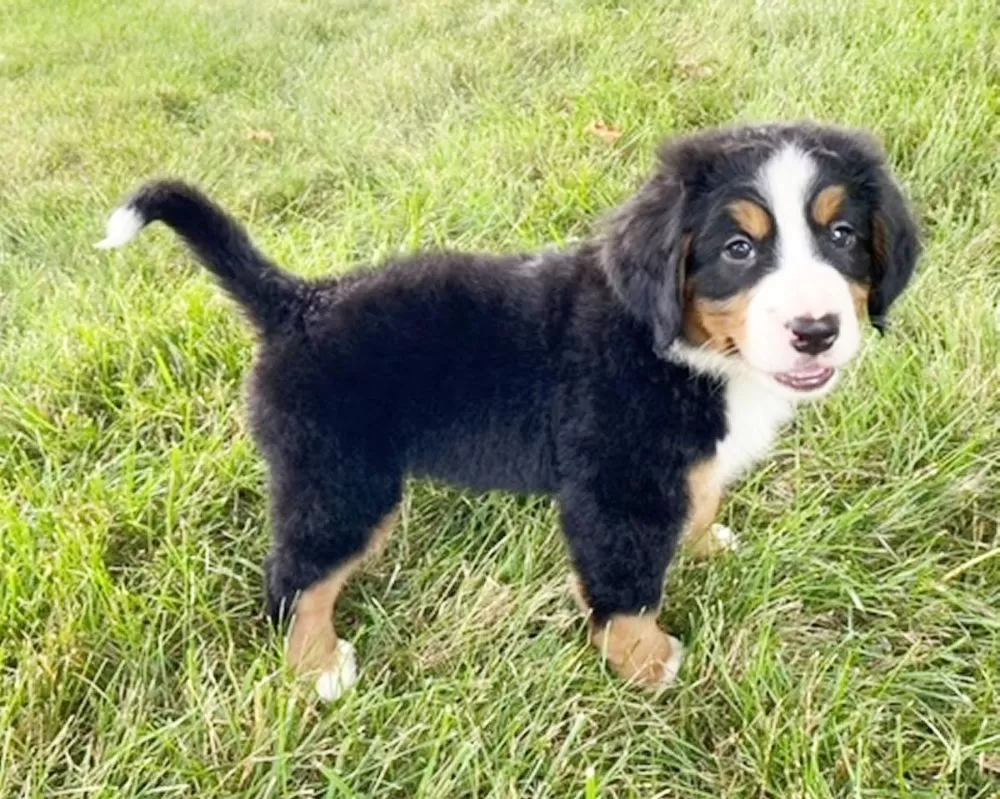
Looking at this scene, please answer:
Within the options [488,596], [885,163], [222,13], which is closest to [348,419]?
[488,596]

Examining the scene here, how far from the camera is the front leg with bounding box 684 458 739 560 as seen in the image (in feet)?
7.18

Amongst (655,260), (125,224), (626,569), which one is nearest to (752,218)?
(655,260)

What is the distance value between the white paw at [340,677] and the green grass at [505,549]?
0.04 meters

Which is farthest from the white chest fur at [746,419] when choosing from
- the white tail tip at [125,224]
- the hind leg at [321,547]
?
the white tail tip at [125,224]

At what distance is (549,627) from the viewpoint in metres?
2.32

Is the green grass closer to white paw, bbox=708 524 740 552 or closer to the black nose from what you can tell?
white paw, bbox=708 524 740 552

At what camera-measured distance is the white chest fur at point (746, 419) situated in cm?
218

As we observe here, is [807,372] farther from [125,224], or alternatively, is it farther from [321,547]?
[125,224]

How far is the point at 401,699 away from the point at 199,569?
0.60 meters

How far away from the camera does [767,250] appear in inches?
75.7

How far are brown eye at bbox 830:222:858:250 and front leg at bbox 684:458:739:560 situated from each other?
0.50m

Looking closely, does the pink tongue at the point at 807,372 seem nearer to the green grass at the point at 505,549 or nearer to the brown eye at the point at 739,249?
the brown eye at the point at 739,249

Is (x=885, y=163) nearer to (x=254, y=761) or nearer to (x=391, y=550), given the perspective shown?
(x=391, y=550)

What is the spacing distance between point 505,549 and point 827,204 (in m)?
1.10
